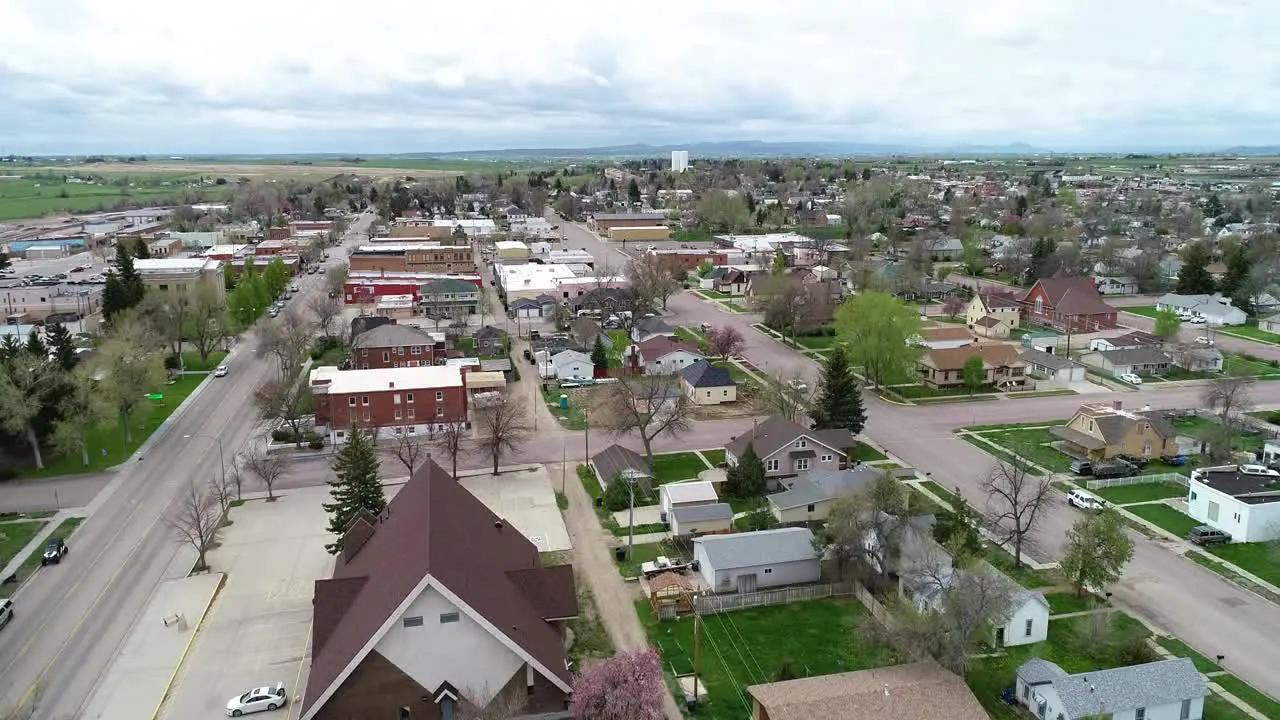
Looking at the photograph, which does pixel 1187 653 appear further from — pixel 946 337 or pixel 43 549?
pixel 946 337

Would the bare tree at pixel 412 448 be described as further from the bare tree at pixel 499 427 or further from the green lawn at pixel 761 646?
the green lawn at pixel 761 646

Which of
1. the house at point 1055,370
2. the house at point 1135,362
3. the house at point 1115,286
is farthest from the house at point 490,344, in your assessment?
the house at point 1115,286

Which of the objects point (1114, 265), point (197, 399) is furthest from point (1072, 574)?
point (1114, 265)

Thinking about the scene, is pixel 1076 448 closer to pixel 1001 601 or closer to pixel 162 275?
pixel 1001 601

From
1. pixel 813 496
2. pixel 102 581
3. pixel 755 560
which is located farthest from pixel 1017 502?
pixel 102 581

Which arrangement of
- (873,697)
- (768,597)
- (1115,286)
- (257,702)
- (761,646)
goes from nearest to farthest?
1. (873,697)
2. (257,702)
3. (761,646)
4. (768,597)
5. (1115,286)

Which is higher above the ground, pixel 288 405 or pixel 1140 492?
pixel 288 405

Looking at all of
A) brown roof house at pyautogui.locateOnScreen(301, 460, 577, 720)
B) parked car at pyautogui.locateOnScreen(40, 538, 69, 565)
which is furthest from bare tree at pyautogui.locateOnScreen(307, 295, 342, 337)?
brown roof house at pyautogui.locateOnScreen(301, 460, 577, 720)
